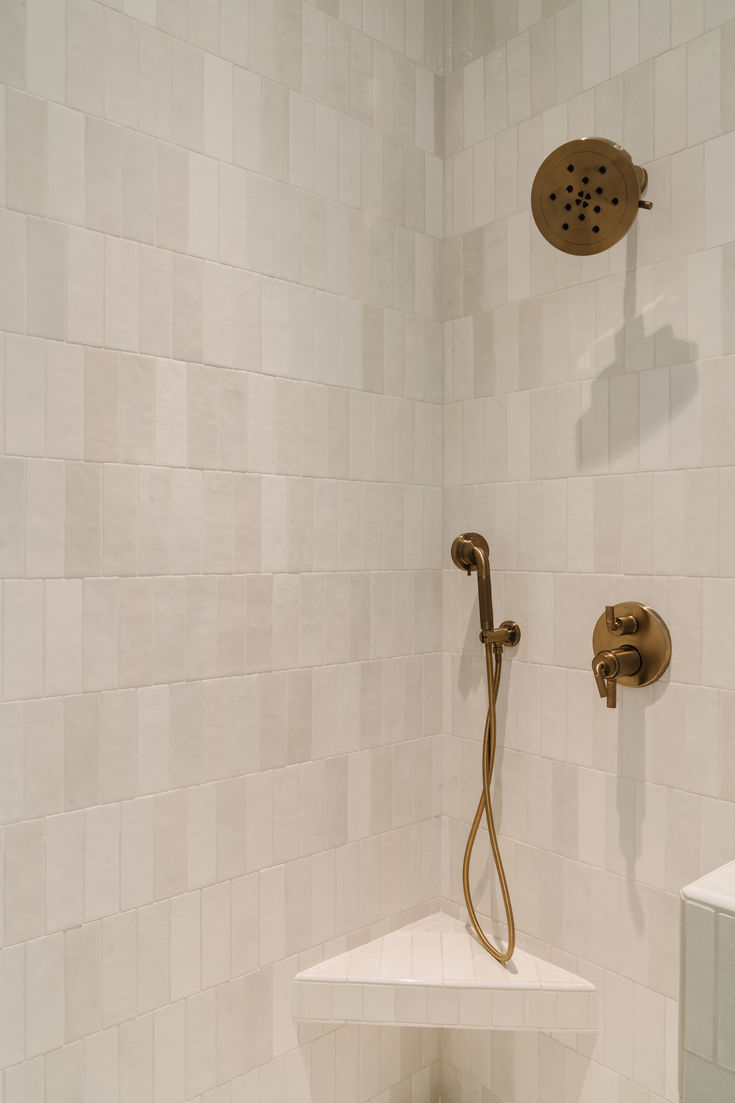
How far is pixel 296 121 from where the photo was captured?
60.1 inches

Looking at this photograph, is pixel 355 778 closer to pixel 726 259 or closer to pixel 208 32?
pixel 726 259

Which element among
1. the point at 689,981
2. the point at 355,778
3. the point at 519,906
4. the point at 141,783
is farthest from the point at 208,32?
the point at 519,906

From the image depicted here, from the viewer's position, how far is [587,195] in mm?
1297

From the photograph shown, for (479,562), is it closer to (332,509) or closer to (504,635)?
(504,635)

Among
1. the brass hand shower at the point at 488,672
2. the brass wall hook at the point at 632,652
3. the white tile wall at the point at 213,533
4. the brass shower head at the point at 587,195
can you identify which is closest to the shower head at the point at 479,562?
the brass hand shower at the point at 488,672

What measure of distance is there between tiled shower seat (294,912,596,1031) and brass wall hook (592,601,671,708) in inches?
22.6

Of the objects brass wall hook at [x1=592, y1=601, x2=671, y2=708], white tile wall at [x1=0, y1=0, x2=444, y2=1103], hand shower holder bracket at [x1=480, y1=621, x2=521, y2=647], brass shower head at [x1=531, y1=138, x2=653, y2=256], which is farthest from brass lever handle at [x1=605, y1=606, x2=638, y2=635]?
brass shower head at [x1=531, y1=138, x2=653, y2=256]

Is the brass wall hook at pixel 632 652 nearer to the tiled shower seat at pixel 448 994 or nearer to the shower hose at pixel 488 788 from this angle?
the shower hose at pixel 488 788

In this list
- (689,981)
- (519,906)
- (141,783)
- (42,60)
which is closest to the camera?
(689,981)

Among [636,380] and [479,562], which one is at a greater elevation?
[636,380]

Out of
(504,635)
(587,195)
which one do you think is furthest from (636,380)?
(504,635)

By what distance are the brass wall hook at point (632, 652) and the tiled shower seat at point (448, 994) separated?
1.88 ft

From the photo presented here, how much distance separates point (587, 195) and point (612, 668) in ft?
2.54

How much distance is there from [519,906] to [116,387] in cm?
126
